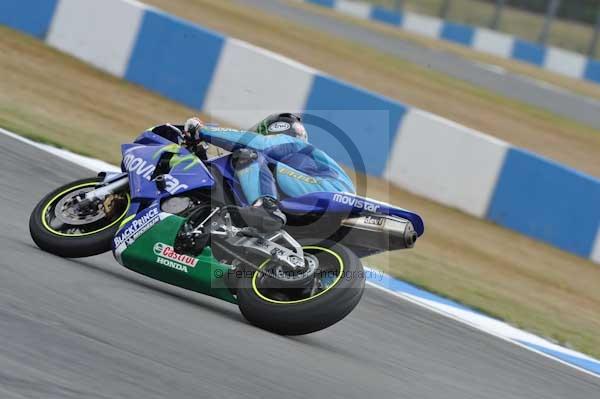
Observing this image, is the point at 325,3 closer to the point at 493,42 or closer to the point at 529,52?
the point at 493,42

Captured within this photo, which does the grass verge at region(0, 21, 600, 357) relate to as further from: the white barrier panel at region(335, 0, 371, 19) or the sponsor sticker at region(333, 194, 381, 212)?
the white barrier panel at region(335, 0, 371, 19)

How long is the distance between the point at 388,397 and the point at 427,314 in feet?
9.32

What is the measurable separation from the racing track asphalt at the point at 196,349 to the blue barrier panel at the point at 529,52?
87.9ft

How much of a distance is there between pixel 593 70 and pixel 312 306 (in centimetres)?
2808

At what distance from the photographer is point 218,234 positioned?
636cm

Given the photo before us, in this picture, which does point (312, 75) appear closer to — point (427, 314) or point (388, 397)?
point (427, 314)

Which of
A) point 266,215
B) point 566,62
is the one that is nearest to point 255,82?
point 266,215

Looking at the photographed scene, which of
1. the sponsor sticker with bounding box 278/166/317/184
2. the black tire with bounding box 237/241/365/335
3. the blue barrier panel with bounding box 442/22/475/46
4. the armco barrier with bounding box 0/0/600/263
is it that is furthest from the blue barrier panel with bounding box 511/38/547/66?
the black tire with bounding box 237/241/365/335

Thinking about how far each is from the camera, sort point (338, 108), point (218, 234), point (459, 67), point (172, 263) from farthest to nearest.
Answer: point (459, 67) < point (338, 108) < point (172, 263) < point (218, 234)

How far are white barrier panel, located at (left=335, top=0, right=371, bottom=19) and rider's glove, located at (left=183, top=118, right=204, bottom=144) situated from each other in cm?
3244

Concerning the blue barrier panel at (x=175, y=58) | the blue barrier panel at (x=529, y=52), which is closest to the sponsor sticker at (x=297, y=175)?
the blue barrier panel at (x=175, y=58)

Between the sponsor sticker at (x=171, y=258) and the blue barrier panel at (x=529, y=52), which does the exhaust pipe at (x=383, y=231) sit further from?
the blue barrier panel at (x=529, y=52)

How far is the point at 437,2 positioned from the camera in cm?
3806

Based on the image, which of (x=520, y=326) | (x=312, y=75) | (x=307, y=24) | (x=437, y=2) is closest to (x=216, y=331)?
(x=520, y=326)
